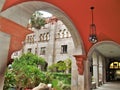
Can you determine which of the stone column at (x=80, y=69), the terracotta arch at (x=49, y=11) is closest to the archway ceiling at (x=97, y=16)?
the terracotta arch at (x=49, y=11)

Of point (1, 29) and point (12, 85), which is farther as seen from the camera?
point (12, 85)

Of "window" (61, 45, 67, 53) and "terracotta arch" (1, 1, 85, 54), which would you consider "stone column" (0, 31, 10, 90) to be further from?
"window" (61, 45, 67, 53)

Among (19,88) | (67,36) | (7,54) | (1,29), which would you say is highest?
(67,36)

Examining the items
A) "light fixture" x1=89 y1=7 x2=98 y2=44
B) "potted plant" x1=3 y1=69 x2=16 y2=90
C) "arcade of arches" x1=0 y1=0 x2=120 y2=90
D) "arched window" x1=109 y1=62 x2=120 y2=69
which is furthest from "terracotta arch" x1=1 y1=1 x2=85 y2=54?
"arched window" x1=109 y1=62 x2=120 y2=69

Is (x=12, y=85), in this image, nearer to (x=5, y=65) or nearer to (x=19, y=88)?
(x=19, y=88)

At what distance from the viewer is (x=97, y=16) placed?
219 inches

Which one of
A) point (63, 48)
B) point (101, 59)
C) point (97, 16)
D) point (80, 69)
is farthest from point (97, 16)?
point (63, 48)

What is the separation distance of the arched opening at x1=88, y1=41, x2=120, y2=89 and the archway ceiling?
0.33 meters

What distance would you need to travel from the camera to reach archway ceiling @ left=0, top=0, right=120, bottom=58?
486cm

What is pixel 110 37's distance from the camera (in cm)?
597

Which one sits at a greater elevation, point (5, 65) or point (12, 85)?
point (5, 65)

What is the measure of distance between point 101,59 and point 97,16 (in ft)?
36.1

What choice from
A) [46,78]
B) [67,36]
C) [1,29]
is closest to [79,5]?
[1,29]

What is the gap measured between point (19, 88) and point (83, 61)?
7.94 ft
